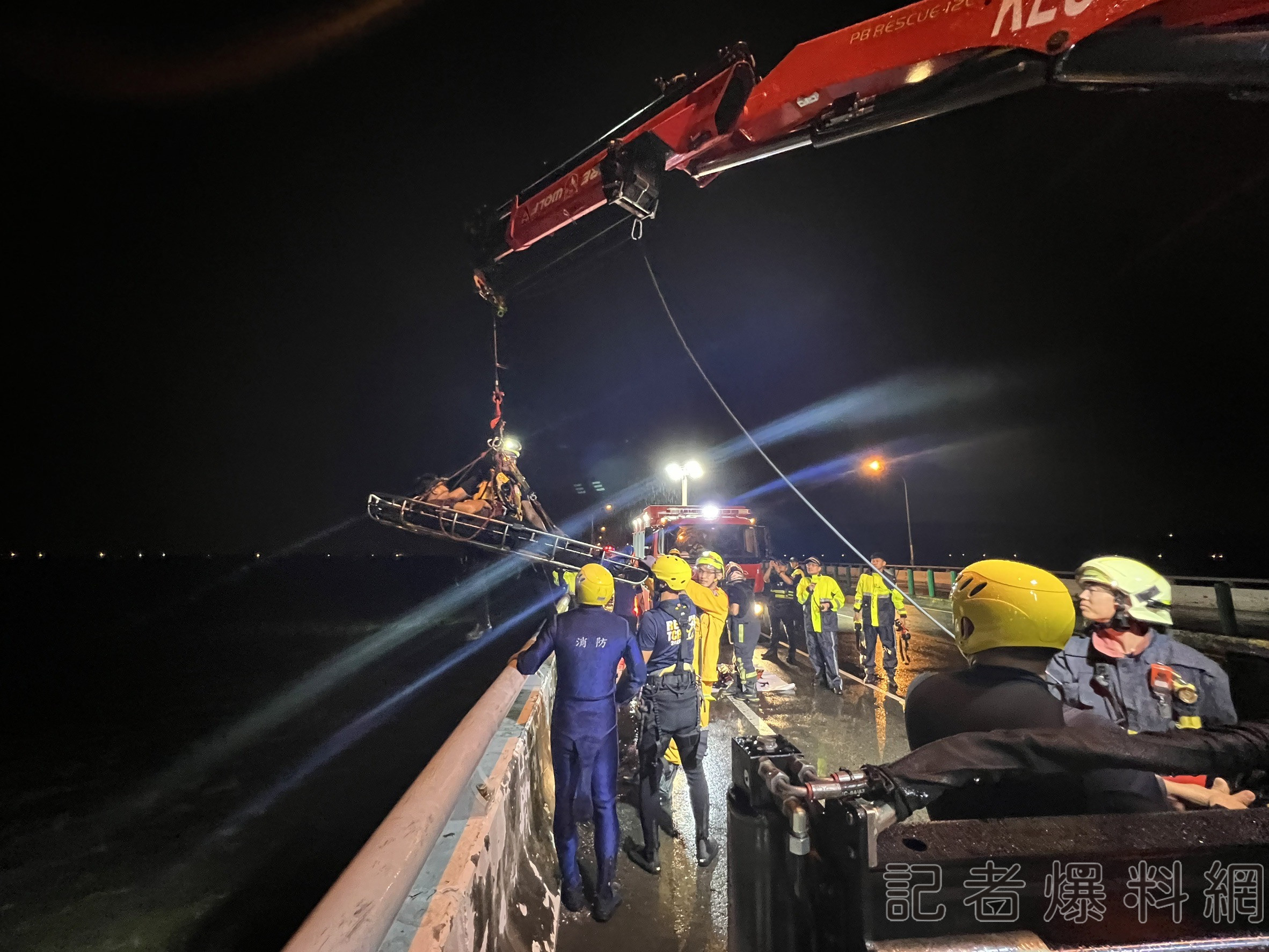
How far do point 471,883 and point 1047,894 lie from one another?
1875 millimetres

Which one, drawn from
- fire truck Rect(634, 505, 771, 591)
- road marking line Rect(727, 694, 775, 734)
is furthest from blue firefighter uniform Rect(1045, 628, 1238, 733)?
fire truck Rect(634, 505, 771, 591)

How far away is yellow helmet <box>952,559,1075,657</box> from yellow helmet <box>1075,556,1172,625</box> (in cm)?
165

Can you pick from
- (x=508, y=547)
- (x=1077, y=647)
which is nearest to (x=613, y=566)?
(x=508, y=547)

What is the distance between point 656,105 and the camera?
6.04m

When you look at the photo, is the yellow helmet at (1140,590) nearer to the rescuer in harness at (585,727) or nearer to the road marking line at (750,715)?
the rescuer in harness at (585,727)

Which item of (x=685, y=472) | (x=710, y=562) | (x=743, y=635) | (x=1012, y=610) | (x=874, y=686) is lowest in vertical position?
(x=874, y=686)

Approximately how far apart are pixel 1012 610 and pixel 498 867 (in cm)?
237

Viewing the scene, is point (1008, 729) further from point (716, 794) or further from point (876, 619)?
point (876, 619)

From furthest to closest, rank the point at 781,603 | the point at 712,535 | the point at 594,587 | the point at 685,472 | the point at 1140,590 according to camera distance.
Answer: the point at 685,472, the point at 712,535, the point at 781,603, the point at 594,587, the point at 1140,590

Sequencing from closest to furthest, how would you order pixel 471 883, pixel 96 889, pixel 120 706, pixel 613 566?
pixel 471 883 → pixel 96 889 → pixel 613 566 → pixel 120 706

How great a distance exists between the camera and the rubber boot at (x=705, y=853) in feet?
13.3

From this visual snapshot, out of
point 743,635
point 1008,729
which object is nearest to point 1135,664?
point 1008,729

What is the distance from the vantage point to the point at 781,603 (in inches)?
462

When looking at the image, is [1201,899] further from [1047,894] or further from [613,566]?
[613,566]
